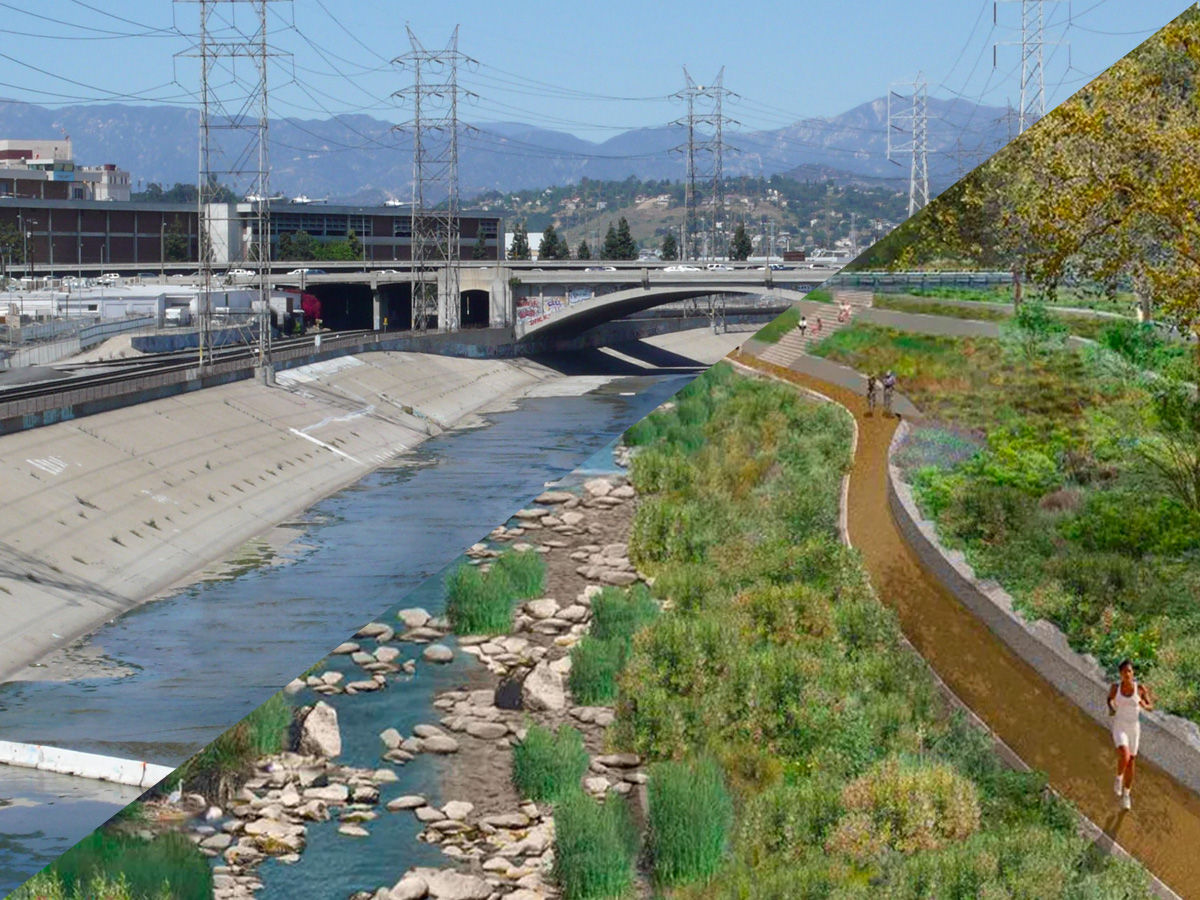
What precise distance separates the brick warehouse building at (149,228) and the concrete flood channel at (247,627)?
54207 mm

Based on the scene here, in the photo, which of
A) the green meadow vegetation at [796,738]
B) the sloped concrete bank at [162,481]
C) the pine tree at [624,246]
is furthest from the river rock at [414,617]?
the pine tree at [624,246]

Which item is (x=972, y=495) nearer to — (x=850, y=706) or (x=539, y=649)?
(x=850, y=706)

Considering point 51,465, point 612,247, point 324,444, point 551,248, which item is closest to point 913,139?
point 51,465

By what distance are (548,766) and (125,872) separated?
782 mm

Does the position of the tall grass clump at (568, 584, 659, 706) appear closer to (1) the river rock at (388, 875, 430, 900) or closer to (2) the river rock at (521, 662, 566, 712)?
(2) the river rock at (521, 662, 566, 712)

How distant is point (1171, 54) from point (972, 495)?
4.17ft

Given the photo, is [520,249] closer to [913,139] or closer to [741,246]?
[741,246]

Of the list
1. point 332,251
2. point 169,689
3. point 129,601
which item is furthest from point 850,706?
point 332,251

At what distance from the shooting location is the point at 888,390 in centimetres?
360

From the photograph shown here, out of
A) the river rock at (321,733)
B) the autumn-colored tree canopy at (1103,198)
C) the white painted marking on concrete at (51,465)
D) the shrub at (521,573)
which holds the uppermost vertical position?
the autumn-colored tree canopy at (1103,198)

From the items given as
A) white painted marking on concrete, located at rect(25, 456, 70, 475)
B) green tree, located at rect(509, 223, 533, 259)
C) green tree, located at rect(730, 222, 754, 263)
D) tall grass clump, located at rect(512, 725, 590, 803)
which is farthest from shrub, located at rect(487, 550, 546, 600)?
green tree, located at rect(509, 223, 533, 259)

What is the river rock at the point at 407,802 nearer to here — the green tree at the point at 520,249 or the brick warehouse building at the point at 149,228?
the brick warehouse building at the point at 149,228

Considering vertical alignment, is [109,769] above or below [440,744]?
below

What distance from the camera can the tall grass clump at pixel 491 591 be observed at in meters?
3.30
